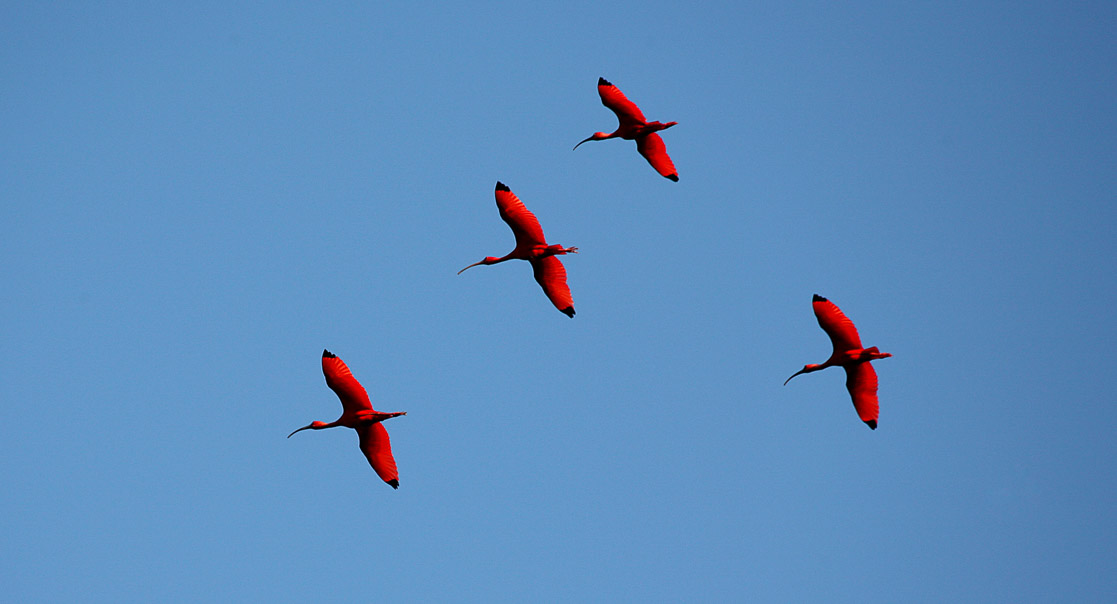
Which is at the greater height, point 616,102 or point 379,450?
point 616,102

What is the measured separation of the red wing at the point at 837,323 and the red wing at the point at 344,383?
15364mm

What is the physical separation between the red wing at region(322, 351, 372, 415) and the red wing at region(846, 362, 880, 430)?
1624cm

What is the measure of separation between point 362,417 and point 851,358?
644 inches

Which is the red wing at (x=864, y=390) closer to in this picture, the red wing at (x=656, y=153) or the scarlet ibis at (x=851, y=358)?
the scarlet ibis at (x=851, y=358)

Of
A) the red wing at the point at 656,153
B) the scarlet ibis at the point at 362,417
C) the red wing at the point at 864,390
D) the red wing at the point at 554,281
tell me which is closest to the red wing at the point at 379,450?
the scarlet ibis at the point at 362,417

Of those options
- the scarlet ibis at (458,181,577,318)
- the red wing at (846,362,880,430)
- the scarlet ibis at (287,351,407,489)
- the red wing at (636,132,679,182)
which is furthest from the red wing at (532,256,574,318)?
the red wing at (846,362,880,430)

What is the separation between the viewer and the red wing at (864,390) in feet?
165

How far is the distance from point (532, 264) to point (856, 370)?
1178cm

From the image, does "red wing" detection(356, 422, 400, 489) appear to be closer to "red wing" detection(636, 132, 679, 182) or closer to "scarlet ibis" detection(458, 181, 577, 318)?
"scarlet ibis" detection(458, 181, 577, 318)

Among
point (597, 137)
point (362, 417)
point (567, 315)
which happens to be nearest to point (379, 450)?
point (362, 417)

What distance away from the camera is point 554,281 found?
52688mm

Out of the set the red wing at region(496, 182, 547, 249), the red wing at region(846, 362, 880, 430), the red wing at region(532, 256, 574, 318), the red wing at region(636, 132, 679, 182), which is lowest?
the red wing at region(846, 362, 880, 430)

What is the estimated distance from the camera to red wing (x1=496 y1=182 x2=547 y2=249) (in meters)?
52.3

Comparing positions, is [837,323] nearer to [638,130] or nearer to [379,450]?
[638,130]
